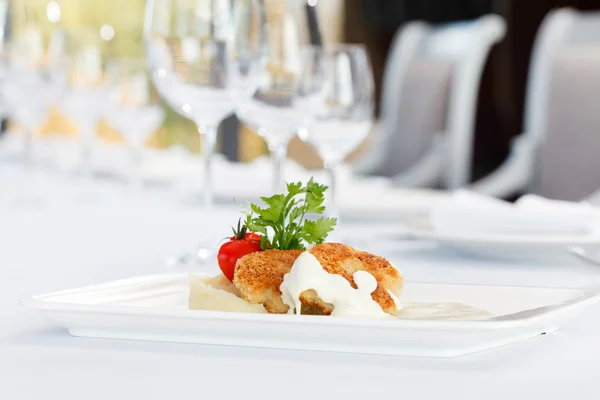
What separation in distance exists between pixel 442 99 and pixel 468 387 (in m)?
2.23

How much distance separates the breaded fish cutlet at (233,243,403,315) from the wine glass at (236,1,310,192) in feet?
1.60

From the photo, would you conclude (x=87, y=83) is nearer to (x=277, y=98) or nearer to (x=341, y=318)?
(x=277, y=98)

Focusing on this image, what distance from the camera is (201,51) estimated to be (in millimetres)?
1012

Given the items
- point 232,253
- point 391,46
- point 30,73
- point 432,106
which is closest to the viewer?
point 232,253

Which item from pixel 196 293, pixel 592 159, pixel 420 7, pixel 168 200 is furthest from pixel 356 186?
pixel 420 7

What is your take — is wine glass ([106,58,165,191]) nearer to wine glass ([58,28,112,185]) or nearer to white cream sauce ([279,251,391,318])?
wine glass ([58,28,112,185])

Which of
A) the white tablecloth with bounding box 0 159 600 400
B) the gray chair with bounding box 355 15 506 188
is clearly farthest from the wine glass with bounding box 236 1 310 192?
the gray chair with bounding box 355 15 506 188

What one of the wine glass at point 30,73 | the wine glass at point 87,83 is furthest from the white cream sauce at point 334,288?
the wine glass at point 87,83

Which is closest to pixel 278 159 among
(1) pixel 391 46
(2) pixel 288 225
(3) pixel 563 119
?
(2) pixel 288 225

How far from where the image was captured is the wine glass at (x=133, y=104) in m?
1.66

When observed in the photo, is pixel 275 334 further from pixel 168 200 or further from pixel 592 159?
pixel 592 159

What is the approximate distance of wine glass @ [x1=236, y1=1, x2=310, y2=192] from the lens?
3.51ft

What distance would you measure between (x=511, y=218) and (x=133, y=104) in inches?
36.0

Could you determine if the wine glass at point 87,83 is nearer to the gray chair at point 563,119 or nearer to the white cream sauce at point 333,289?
the gray chair at point 563,119
